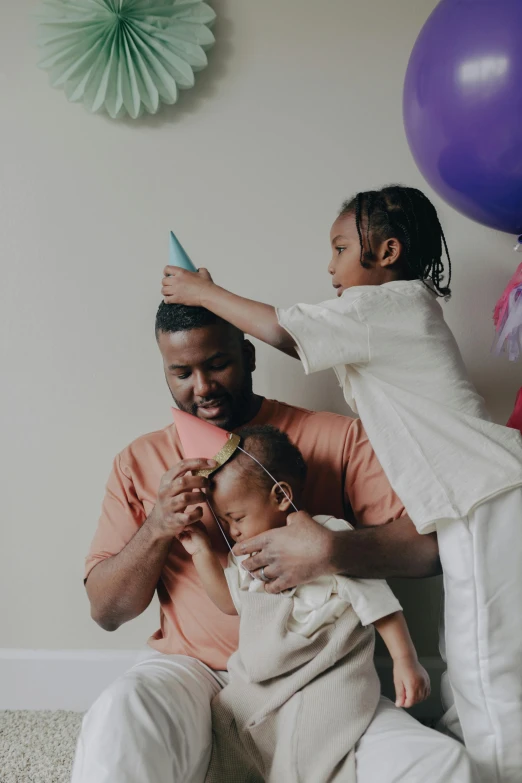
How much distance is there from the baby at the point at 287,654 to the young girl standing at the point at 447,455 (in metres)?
0.11

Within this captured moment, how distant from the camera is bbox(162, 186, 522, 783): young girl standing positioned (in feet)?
3.98

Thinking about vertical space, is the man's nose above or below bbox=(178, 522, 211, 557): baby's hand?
above

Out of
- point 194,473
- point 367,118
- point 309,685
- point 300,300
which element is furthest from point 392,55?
point 309,685

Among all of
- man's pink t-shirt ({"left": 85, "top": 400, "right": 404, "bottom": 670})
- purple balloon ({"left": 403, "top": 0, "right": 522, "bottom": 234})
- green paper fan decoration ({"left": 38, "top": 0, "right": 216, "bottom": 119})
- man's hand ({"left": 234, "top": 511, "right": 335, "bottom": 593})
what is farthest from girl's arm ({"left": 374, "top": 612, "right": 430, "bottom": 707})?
green paper fan decoration ({"left": 38, "top": 0, "right": 216, "bottom": 119})

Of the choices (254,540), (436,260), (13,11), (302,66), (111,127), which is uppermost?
(13,11)

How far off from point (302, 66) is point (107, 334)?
750mm

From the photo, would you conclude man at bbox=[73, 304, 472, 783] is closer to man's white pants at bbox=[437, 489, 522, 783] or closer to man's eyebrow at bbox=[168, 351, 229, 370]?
man's eyebrow at bbox=[168, 351, 229, 370]

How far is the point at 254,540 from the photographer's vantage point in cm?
129

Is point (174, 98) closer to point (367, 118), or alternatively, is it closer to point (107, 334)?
point (367, 118)

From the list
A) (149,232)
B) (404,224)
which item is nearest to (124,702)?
(404,224)

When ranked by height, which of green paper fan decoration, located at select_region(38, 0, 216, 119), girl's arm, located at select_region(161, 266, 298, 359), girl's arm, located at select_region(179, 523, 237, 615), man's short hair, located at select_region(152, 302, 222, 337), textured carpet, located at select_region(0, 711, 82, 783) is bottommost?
textured carpet, located at select_region(0, 711, 82, 783)

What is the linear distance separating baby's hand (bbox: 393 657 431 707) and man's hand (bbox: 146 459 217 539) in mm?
405

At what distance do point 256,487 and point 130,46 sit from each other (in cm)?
104

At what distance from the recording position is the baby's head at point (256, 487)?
4.23 feet
